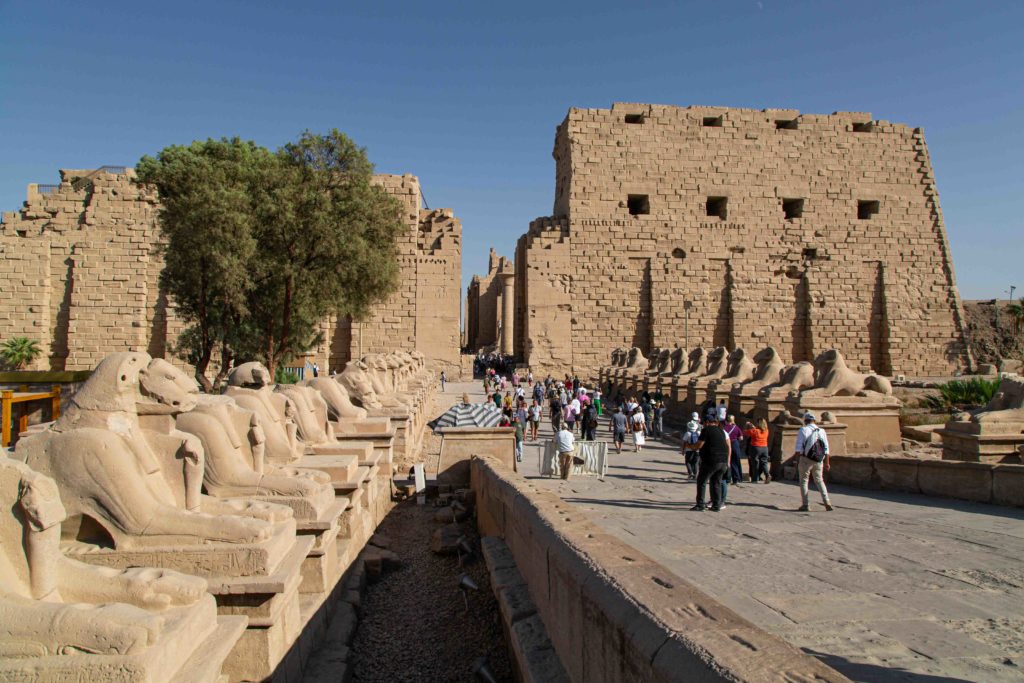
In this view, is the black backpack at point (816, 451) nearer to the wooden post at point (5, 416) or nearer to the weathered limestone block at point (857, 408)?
the weathered limestone block at point (857, 408)

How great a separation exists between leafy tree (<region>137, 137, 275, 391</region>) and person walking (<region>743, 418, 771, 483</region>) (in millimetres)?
11322

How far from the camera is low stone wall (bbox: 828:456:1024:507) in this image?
20.9 feet

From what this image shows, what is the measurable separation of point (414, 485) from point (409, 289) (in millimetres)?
16046

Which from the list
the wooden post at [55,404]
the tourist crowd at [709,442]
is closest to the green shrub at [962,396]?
the tourist crowd at [709,442]

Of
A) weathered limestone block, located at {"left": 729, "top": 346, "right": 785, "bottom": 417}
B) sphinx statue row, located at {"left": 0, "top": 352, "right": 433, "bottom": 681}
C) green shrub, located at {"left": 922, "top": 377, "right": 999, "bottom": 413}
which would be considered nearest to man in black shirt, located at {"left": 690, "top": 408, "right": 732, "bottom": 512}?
sphinx statue row, located at {"left": 0, "top": 352, "right": 433, "bottom": 681}

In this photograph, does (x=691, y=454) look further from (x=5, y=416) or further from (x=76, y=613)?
(x=5, y=416)

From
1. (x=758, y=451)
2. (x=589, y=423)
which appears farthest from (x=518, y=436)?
(x=758, y=451)

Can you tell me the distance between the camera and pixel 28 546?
93.5 inches

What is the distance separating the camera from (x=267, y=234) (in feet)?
50.6

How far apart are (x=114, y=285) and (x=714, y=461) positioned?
24.0 m

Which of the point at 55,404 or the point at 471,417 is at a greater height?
the point at 55,404

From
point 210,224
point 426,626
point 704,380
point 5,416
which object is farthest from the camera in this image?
point 704,380

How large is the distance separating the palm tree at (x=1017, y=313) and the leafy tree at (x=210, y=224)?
36266 mm

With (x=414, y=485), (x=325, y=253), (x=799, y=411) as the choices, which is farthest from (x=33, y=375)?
(x=799, y=411)
